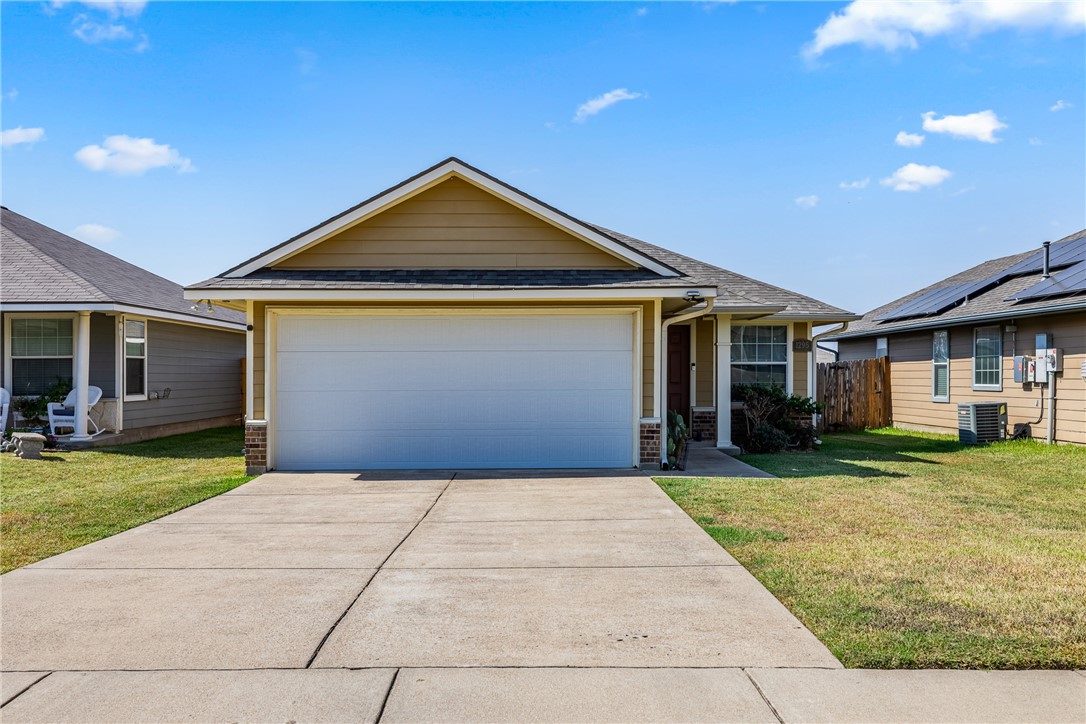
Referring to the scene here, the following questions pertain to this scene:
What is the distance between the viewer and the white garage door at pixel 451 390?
35.5 feet

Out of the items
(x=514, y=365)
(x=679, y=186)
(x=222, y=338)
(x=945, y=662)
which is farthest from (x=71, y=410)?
Result: (x=945, y=662)

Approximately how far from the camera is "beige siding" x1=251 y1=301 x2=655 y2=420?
1068 centimetres

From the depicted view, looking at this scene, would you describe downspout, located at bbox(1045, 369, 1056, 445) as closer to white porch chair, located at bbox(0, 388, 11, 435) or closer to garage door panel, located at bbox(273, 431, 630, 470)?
garage door panel, located at bbox(273, 431, 630, 470)

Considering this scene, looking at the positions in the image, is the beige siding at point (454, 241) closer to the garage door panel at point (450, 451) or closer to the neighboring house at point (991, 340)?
the garage door panel at point (450, 451)

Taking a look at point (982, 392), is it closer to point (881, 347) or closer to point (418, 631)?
point (881, 347)

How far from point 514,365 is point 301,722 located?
7777 millimetres

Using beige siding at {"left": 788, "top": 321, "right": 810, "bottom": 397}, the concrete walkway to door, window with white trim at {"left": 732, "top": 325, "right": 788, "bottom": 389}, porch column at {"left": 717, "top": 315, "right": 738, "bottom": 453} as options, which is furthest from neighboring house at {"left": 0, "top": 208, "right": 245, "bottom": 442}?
beige siding at {"left": 788, "top": 321, "right": 810, "bottom": 397}

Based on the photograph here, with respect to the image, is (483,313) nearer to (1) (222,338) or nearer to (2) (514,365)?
(2) (514,365)

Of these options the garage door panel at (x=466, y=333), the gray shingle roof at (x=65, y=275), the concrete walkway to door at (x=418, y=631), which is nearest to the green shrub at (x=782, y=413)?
the garage door panel at (x=466, y=333)

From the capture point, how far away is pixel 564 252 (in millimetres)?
11086

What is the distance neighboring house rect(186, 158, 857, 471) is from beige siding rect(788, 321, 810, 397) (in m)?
4.40

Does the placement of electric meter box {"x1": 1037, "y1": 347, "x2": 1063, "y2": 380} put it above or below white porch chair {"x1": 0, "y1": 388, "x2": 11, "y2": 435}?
above

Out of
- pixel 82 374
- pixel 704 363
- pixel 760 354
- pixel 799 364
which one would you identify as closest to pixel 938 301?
pixel 799 364

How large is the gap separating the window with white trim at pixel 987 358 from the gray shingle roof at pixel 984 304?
0.56 m
